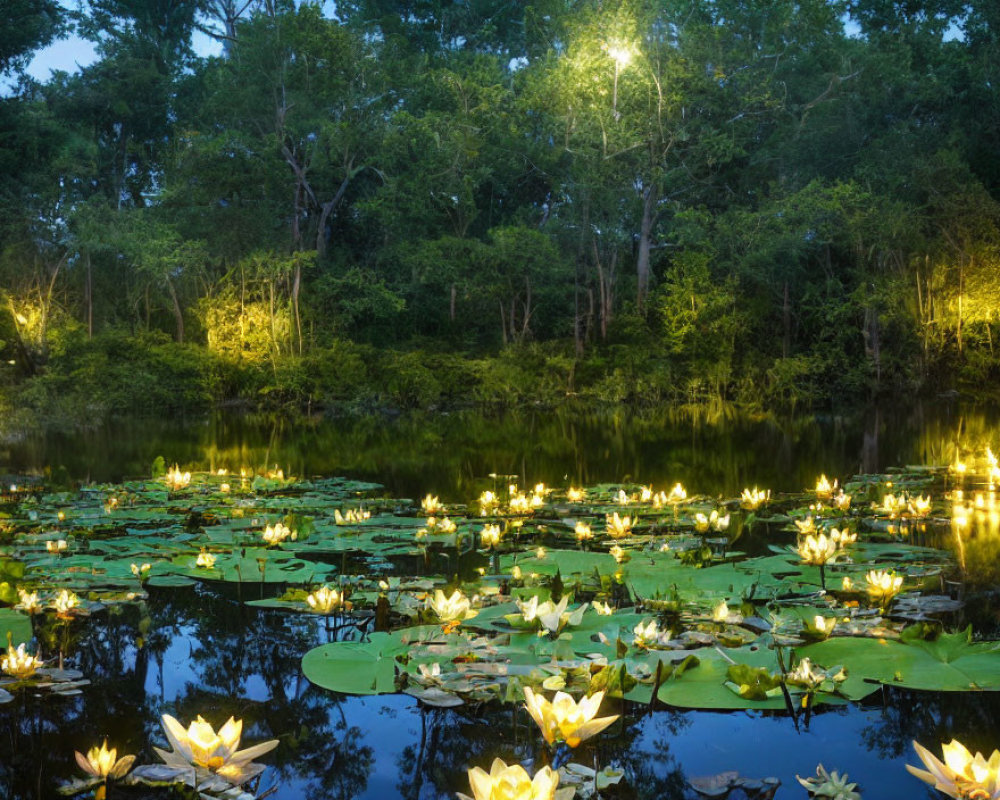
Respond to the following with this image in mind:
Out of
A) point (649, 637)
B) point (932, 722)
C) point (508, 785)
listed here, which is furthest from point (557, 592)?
point (508, 785)

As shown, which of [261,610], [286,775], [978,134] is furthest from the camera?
[978,134]

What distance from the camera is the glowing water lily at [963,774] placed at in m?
1.90

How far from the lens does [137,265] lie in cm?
2109

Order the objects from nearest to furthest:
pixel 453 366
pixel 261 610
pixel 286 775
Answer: pixel 286 775 → pixel 261 610 → pixel 453 366

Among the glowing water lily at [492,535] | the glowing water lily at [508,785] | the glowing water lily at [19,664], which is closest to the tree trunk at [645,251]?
the glowing water lily at [492,535]

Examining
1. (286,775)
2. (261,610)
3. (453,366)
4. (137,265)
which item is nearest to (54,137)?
(137,265)

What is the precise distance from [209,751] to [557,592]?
2.01 meters

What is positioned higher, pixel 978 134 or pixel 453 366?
pixel 978 134

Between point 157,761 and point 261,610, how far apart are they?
4.80 feet

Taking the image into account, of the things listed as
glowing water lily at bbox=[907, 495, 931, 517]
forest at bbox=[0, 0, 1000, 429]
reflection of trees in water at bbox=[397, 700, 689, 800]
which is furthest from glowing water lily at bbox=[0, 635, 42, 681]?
forest at bbox=[0, 0, 1000, 429]

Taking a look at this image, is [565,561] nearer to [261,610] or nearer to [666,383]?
[261,610]

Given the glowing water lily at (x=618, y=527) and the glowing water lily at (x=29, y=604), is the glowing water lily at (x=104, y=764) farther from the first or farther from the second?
the glowing water lily at (x=618, y=527)

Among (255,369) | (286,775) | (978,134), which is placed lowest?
(286,775)

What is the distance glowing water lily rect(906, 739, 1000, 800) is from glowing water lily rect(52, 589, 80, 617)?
3096 mm
